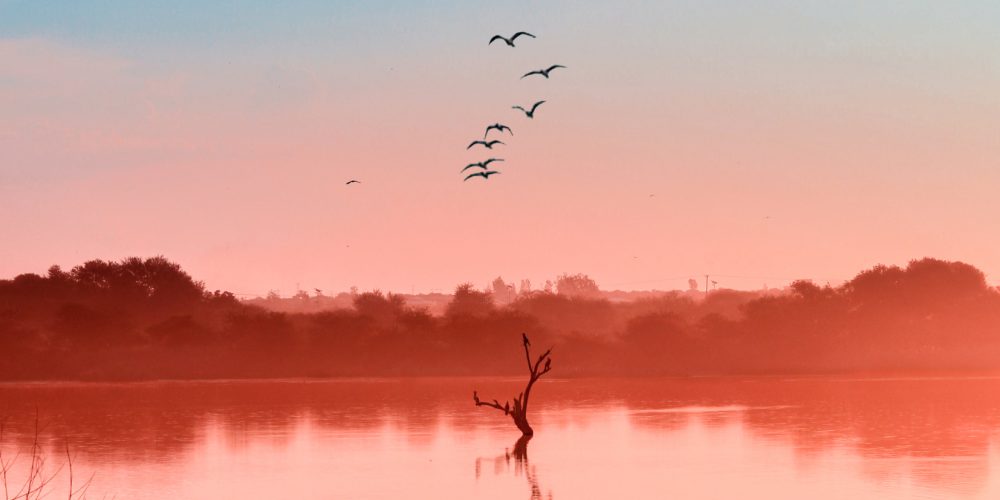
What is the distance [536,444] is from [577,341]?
59.0 m

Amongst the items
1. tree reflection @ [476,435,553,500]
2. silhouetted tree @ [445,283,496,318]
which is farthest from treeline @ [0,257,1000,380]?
tree reflection @ [476,435,553,500]

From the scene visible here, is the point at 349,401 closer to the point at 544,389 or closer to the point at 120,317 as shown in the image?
the point at 544,389

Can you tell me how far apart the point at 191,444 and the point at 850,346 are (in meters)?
69.7

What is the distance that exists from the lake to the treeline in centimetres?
2065

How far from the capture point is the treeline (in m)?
107

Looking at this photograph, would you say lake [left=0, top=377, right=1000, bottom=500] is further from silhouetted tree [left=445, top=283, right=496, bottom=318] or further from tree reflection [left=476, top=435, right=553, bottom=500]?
silhouetted tree [left=445, top=283, right=496, bottom=318]

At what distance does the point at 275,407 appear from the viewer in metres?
73.8

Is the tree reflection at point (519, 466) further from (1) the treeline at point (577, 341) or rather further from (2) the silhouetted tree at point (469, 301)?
(2) the silhouetted tree at point (469, 301)

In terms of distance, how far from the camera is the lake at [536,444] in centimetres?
3850

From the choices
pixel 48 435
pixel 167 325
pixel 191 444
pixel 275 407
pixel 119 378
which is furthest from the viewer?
pixel 167 325

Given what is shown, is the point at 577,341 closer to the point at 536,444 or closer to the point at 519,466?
the point at 536,444

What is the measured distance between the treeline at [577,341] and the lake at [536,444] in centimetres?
2065

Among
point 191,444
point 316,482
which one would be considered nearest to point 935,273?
Answer: point 191,444

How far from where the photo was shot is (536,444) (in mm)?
49781
